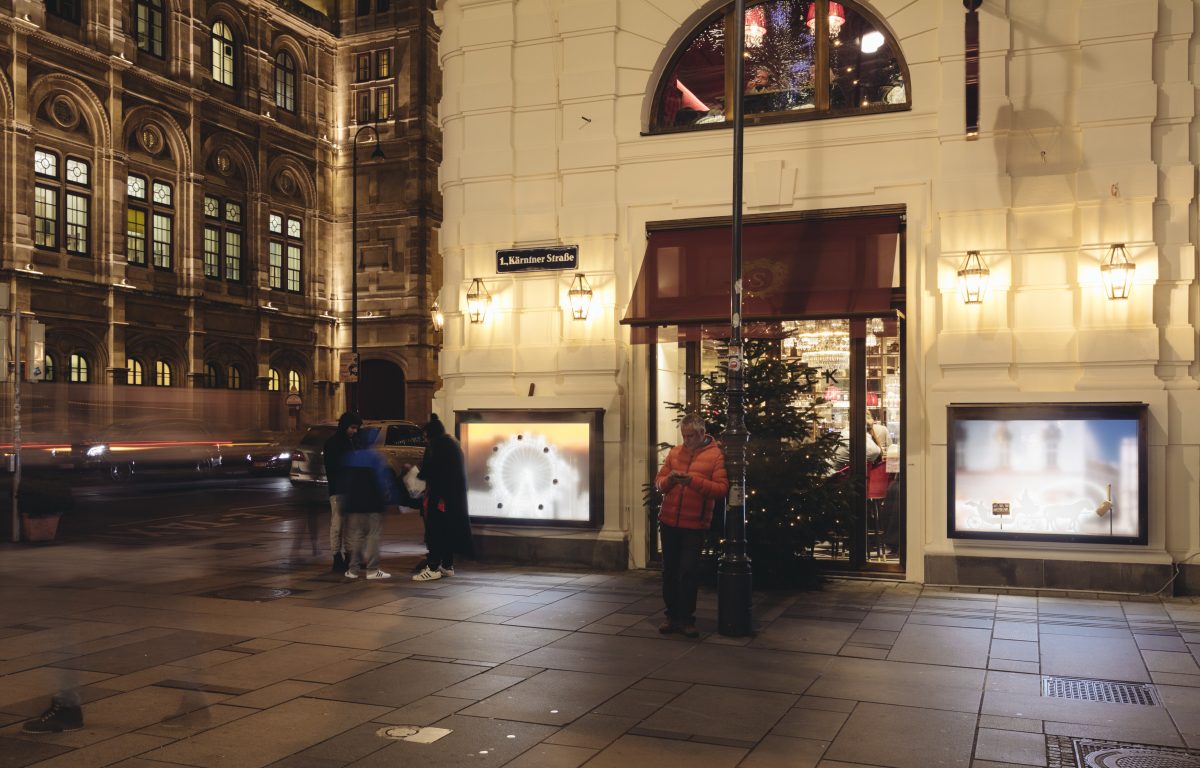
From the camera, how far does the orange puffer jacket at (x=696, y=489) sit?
934 centimetres

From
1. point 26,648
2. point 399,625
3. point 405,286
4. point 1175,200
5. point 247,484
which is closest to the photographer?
point 26,648

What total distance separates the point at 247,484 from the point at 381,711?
26.3 meters

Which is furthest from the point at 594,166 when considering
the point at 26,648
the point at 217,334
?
the point at 217,334

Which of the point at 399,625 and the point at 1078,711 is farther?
the point at 399,625

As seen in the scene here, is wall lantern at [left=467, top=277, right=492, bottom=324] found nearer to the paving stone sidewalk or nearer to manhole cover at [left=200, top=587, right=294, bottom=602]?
the paving stone sidewalk

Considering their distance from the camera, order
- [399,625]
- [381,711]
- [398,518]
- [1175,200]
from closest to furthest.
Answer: [381,711] < [399,625] < [1175,200] < [398,518]

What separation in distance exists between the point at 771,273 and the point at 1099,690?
6.12 meters

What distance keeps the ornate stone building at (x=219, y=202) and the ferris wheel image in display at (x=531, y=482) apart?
22.6 m

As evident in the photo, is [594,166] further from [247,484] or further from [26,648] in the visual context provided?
[247,484]

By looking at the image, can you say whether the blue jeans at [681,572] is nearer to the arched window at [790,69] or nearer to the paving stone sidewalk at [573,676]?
the paving stone sidewalk at [573,676]

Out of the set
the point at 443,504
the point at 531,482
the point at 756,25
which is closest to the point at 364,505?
the point at 443,504

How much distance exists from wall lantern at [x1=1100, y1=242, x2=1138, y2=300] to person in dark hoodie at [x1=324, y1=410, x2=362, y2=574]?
8390mm

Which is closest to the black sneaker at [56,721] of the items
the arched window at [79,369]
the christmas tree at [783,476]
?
the christmas tree at [783,476]

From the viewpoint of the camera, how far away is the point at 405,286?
46719 mm
